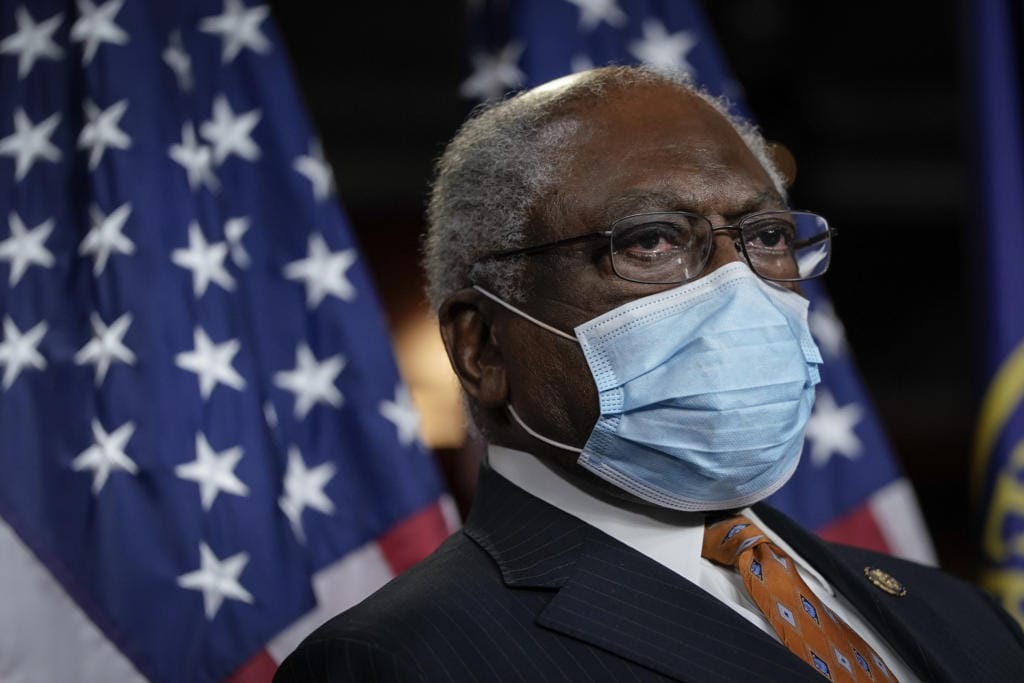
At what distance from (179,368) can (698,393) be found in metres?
1.24

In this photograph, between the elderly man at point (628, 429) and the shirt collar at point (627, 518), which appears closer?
the elderly man at point (628, 429)

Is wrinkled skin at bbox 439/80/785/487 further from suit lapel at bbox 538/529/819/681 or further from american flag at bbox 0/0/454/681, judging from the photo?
american flag at bbox 0/0/454/681

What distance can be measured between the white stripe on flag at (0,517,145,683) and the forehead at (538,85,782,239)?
126 cm

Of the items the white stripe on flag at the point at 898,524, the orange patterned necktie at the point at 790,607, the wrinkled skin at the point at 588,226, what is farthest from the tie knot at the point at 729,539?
the white stripe on flag at the point at 898,524

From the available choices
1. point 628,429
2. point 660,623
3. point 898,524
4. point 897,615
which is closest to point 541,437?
point 628,429

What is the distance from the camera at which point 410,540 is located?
9.73 ft

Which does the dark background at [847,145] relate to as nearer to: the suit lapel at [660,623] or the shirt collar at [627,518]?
the shirt collar at [627,518]

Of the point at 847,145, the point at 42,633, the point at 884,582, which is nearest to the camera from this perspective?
the point at 884,582

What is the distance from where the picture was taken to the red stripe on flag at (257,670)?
103 inches

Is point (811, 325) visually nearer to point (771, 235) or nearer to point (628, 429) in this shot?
point (771, 235)

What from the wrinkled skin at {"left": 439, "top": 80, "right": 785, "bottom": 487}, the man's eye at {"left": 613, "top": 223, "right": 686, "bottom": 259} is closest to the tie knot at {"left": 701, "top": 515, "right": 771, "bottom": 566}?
the wrinkled skin at {"left": 439, "top": 80, "right": 785, "bottom": 487}

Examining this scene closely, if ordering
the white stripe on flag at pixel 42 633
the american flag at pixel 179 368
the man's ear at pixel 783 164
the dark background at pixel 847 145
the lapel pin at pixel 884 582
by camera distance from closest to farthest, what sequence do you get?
the lapel pin at pixel 884 582
the white stripe on flag at pixel 42 633
the american flag at pixel 179 368
the man's ear at pixel 783 164
the dark background at pixel 847 145

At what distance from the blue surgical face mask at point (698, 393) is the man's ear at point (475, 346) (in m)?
0.19

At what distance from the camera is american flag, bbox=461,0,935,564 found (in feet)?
11.1
